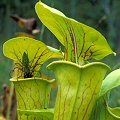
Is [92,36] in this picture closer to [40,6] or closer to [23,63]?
[40,6]

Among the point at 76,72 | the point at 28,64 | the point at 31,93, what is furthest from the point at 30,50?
the point at 76,72

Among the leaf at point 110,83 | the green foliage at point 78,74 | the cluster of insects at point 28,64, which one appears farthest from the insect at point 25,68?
the leaf at point 110,83

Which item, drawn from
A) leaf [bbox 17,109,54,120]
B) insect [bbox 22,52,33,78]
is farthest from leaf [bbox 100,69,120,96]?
insect [bbox 22,52,33,78]

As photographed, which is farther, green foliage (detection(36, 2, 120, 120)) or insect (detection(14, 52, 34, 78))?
insect (detection(14, 52, 34, 78))

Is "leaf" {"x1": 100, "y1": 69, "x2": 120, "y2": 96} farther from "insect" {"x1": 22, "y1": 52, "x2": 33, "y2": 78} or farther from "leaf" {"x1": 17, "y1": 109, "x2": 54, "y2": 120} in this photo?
A: "insect" {"x1": 22, "y1": 52, "x2": 33, "y2": 78}

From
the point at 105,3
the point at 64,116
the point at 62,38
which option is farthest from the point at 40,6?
the point at 105,3
